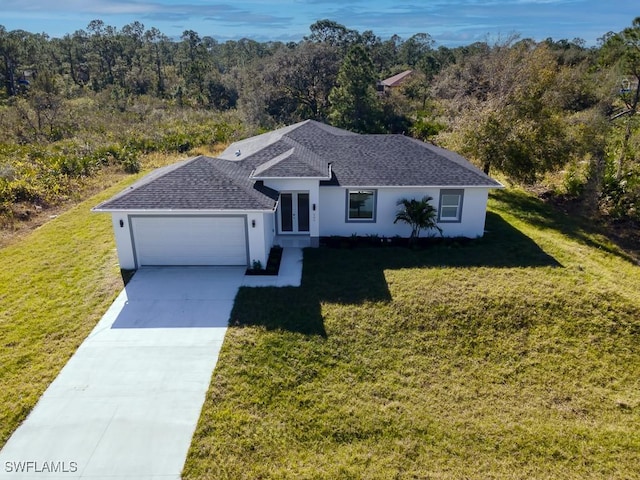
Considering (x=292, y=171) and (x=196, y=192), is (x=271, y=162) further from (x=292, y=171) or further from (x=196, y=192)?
(x=196, y=192)

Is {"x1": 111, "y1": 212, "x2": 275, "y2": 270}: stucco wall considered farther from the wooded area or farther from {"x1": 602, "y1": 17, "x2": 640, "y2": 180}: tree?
{"x1": 602, "y1": 17, "x2": 640, "y2": 180}: tree

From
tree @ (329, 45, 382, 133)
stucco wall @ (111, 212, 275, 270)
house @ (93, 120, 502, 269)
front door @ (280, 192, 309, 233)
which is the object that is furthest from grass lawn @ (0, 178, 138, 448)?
tree @ (329, 45, 382, 133)

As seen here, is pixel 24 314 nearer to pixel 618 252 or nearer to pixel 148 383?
pixel 148 383

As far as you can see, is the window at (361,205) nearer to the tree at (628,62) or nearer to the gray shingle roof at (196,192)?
the gray shingle roof at (196,192)

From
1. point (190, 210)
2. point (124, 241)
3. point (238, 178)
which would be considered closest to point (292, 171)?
point (238, 178)

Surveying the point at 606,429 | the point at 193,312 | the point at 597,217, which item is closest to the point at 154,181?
the point at 193,312
